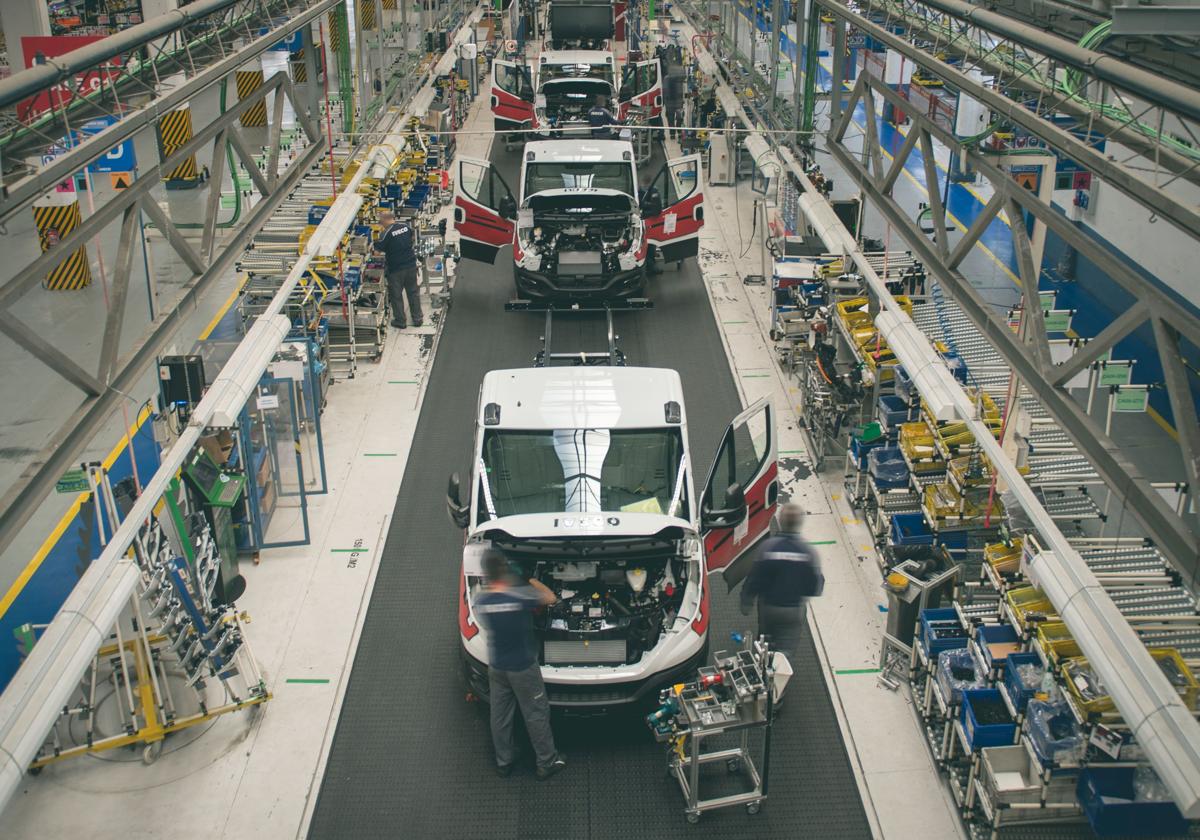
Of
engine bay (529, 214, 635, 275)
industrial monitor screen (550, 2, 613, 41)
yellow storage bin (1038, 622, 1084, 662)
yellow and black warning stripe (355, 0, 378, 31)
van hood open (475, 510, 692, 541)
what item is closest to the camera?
yellow storage bin (1038, 622, 1084, 662)

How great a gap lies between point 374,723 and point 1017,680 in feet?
12.7

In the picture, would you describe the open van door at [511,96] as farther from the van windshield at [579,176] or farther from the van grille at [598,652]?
the van grille at [598,652]

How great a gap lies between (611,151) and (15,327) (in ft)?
31.4

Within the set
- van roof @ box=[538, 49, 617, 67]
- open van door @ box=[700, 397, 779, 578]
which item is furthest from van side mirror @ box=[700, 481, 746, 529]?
van roof @ box=[538, 49, 617, 67]

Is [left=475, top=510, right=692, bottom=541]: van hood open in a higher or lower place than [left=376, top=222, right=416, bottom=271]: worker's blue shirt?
lower

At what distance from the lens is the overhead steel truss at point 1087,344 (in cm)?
491

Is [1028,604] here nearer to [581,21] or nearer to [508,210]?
[508,210]

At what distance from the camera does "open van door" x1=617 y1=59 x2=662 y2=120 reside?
1908 centimetres

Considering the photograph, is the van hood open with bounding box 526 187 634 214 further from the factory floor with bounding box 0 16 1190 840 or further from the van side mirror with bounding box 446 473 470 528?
the van side mirror with bounding box 446 473 470 528

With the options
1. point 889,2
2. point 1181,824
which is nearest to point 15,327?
point 1181,824

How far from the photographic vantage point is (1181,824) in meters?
5.84

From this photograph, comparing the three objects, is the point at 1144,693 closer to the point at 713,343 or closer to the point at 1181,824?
the point at 1181,824

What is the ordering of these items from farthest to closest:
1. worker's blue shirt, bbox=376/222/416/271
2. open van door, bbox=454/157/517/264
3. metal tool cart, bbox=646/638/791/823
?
open van door, bbox=454/157/517/264
worker's blue shirt, bbox=376/222/416/271
metal tool cart, bbox=646/638/791/823

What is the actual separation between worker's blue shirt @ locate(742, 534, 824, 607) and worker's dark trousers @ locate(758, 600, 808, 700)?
5 cm
